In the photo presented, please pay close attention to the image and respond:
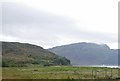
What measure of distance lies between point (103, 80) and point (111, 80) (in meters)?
1.82

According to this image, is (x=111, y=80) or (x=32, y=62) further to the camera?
(x=32, y=62)

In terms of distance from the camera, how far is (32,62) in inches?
7731

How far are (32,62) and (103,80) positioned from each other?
13935cm

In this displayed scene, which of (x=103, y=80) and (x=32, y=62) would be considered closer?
(x=103, y=80)

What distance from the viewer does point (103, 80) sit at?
59781 millimetres

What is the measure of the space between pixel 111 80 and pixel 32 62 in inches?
5475

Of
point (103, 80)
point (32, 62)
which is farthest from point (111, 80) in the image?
point (32, 62)

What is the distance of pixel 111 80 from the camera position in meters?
60.4

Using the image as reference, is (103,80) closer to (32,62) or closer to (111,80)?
(111,80)
